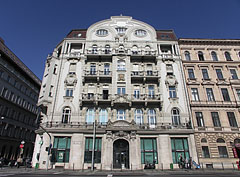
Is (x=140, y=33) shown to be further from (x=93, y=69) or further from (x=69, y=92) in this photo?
(x=69, y=92)

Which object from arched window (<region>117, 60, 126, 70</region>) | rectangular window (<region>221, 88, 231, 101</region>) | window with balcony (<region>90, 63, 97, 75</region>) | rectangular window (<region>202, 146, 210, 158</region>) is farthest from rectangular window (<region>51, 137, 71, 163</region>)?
rectangular window (<region>221, 88, 231, 101</region>)

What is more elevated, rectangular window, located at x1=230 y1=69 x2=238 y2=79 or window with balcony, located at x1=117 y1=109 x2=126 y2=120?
rectangular window, located at x1=230 y1=69 x2=238 y2=79

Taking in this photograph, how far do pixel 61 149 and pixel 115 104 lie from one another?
10730 millimetres

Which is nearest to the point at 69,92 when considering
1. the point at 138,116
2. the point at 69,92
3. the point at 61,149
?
the point at 69,92

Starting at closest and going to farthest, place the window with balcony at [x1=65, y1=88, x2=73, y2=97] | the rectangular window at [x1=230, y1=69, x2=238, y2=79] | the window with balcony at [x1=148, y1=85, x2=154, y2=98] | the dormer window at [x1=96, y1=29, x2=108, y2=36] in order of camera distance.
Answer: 1. the window with balcony at [x1=65, y1=88, x2=73, y2=97]
2. the window with balcony at [x1=148, y1=85, x2=154, y2=98]
3. the rectangular window at [x1=230, y1=69, x2=238, y2=79]
4. the dormer window at [x1=96, y1=29, x2=108, y2=36]

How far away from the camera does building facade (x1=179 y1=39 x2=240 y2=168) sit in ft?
81.3

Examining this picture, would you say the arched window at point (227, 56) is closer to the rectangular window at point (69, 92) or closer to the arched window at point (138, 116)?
the arched window at point (138, 116)

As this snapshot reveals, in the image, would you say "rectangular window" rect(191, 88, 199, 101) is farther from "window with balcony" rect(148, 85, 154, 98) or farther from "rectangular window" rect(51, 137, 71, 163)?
"rectangular window" rect(51, 137, 71, 163)

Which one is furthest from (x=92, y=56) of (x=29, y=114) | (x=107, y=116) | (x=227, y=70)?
(x=29, y=114)

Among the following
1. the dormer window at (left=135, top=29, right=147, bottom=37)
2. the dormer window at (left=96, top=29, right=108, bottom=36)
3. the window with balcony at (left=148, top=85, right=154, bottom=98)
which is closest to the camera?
the window with balcony at (left=148, top=85, right=154, bottom=98)

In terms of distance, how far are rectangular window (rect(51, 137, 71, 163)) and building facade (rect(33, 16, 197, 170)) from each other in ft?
0.31

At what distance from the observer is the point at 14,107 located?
41.5 m

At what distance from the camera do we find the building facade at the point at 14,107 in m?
37.8

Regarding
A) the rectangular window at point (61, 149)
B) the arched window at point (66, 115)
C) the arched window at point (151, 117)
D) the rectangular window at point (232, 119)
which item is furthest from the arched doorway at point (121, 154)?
the rectangular window at point (232, 119)
